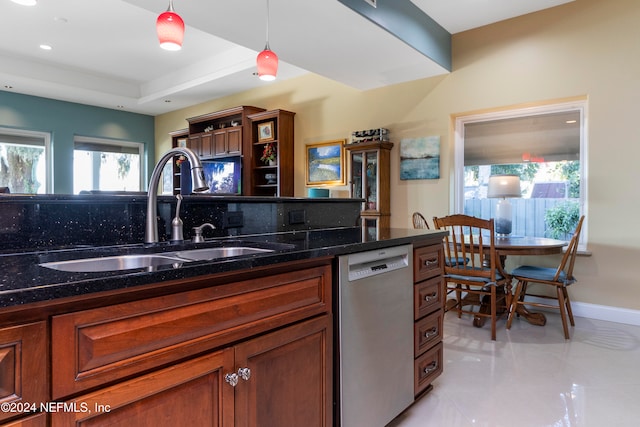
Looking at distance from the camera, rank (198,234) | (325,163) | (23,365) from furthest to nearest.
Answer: (325,163)
(198,234)
(23,365)

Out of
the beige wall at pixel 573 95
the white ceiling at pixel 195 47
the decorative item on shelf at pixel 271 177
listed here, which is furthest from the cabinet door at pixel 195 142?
the beige wall at pixel 573 95

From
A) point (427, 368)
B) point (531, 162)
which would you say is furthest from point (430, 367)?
point (531, 162)

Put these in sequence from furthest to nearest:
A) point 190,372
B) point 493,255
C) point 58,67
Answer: point 58,67
point 493,255
point 190,372

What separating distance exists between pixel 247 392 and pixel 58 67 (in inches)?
272

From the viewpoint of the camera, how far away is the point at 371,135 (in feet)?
15.5

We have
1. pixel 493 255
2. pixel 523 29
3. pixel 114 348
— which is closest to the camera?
pixel 114 348

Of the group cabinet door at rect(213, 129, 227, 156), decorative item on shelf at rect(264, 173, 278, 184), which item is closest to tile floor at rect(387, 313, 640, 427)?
decorative item on shelf at rect(264, 173, 278, 184)

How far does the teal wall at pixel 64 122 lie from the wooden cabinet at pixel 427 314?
7.21 metres

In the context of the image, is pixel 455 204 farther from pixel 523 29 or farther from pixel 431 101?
pixel 523 29

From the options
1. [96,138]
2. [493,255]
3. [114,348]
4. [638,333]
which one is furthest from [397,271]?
[96,138]

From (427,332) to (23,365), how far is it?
171 cm

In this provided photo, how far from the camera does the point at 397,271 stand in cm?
173

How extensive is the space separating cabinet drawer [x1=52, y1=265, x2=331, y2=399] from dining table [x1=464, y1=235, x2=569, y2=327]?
7.58 feet

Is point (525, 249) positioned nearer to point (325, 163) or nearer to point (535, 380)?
point (535, 380)
